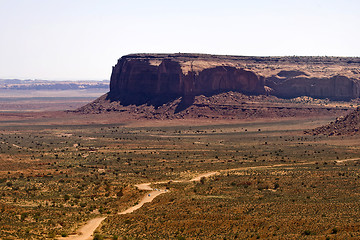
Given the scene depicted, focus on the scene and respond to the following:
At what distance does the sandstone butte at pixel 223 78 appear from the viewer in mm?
138625

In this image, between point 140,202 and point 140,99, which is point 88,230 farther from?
point 140,99

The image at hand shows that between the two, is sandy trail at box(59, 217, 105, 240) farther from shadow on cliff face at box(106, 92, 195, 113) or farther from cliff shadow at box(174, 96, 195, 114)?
shadow on cliff face at box(106, 92, 195, 113)

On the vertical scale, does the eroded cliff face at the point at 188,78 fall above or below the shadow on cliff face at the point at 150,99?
above

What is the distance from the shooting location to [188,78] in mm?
135250

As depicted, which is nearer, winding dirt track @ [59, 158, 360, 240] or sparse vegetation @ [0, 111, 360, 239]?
sparse vegetation @ [0, 111, 360, 239]

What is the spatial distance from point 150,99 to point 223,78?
18968 millimetres

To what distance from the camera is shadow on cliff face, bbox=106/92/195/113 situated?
5285 inches

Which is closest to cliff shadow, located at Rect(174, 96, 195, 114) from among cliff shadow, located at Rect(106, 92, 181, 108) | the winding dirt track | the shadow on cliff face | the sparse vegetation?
the shadow on cliff face

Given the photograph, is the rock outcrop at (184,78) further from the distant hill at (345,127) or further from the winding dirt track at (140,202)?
the winding dirt track at (140,202)

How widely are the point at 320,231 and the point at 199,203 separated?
487 inches

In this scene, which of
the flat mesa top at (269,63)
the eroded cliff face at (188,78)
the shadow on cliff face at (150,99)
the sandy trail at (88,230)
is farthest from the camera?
the flat mesa top at (269,63)

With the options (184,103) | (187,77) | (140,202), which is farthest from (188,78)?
(140,202)

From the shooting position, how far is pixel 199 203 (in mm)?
42000

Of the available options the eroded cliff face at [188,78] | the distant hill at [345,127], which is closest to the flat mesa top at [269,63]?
the eroded cliff face at [188,78]
